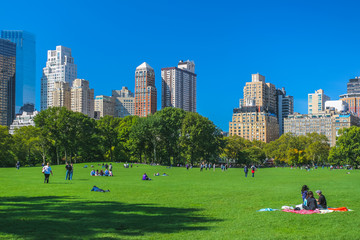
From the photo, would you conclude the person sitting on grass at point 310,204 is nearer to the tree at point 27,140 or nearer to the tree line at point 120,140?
the tree line at point 120,140

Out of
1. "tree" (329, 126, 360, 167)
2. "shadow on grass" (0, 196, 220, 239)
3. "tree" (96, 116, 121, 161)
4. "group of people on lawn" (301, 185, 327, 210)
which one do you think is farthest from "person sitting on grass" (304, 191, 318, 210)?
"tree" (329, 126, 360, 167)

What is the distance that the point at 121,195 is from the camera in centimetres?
2359

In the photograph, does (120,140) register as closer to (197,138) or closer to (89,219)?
(197,138)

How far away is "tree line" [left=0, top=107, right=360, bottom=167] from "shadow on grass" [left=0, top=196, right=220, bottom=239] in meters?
73.4

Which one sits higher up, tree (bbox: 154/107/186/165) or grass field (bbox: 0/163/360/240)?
tree (bbox: 154/107/186/165)

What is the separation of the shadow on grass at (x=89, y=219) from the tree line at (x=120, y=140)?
73.4 meters

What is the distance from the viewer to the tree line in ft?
298

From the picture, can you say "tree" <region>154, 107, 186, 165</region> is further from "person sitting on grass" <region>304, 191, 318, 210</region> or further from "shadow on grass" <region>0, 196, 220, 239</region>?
"person sitting on grass" <region>304, 191, 318, 210</region>

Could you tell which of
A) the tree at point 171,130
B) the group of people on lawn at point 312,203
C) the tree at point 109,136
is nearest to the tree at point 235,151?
the tree at point 171,130

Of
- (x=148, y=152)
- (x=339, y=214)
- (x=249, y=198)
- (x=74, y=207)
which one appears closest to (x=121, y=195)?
(x=74, y=207)

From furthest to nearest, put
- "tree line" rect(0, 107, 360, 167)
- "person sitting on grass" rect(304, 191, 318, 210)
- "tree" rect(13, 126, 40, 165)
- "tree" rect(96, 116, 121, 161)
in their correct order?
1. "tree" rect(96, 116, 121, 161)
2. "tree line" rect(0, 107, 360, 167)
3. "tree" rect(13, 126, 40, 165)
4. "person sitting on grass" rect(304, 191, 318, 210)

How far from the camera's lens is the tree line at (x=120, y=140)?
90.8 m

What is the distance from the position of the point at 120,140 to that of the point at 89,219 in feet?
295

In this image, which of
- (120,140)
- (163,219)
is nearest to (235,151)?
(120,140)
